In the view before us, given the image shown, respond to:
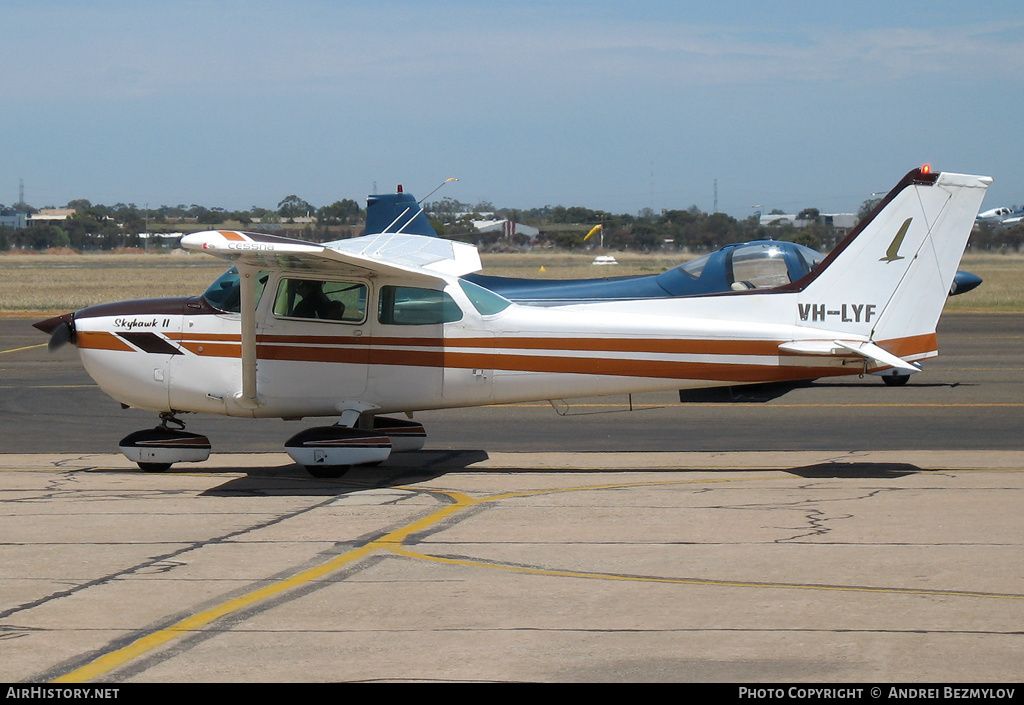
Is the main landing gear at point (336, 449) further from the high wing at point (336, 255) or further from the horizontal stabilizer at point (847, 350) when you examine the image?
the horizontal stabilizer at point (847, 350)

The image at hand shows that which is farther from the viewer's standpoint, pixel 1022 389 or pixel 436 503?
pixel 1022 389

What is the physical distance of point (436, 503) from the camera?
9031mm

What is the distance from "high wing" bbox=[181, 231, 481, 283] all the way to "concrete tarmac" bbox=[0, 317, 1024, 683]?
6.55ft

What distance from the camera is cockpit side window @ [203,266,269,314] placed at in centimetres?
1029

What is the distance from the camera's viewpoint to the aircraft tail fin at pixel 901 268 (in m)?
9.89

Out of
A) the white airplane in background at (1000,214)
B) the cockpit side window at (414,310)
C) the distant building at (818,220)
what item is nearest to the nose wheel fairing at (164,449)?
the cockpit side window at (414,310)

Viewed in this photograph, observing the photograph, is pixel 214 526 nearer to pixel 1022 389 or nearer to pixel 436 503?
pixel 436 503

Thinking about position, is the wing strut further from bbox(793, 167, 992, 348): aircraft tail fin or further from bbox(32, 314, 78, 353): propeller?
bbox(793, 167, 992, 348): aircraft tail fin

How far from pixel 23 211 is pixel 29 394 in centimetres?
16603

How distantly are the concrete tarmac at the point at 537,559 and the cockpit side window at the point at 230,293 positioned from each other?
1670mm

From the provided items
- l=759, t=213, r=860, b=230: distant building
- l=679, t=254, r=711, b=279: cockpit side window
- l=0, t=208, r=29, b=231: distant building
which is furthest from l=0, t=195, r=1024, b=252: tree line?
l=679, t=254, r=711, b=279: cockpit side window

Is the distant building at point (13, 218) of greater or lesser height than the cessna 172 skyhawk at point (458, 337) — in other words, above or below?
above

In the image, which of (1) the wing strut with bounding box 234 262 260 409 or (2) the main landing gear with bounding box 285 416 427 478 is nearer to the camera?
(1) the wing strut with bounding box 234 262 260 409
